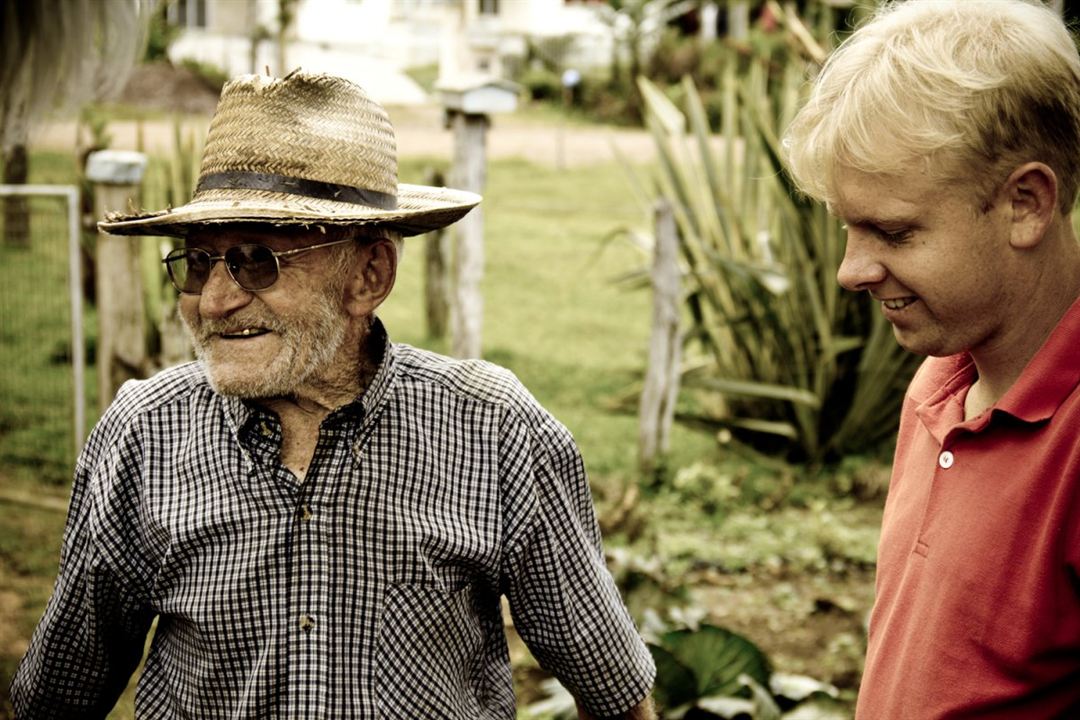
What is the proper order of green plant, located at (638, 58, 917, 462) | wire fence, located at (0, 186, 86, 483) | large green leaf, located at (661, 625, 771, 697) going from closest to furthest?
large green leaf, located at (661, 625, 771, 697)
wire fence, located at (0, 186, 86, 483)
green plant, located at (638, 58, 917, 462)

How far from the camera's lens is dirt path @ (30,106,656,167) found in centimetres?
1748

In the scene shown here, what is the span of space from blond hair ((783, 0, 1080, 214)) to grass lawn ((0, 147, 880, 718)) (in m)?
2.75

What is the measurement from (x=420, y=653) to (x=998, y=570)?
0.87 metres

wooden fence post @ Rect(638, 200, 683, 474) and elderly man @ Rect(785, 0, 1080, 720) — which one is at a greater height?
elderly man @ Rect(785, 0, 1080, 720)

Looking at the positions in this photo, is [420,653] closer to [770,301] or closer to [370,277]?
[370,277]

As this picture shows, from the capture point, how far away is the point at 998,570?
1.54m

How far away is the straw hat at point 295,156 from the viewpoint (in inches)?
77.7

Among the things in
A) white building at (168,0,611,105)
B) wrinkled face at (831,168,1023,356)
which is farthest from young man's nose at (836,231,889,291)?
white building at (168,0,611,105)

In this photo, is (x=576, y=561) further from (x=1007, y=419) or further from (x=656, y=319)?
(x=656, y=319)

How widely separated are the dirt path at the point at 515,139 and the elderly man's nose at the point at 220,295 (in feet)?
47.0

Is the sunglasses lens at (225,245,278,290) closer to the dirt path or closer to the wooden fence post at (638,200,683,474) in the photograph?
the wooden fence post at (638,200,683,474)

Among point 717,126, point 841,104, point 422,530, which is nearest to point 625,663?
point 422,530

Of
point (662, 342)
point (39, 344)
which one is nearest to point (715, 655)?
point (662, 342)

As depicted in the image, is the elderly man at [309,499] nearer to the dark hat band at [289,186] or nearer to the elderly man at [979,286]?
the dark hat band at [289,186]
